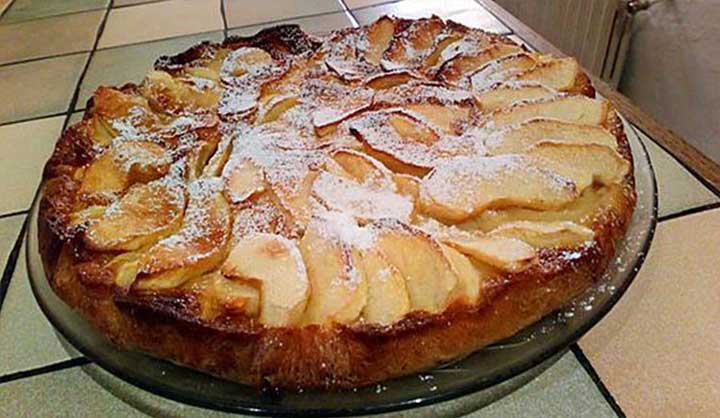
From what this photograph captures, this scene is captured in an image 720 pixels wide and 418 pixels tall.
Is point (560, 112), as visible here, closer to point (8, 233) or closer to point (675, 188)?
point (675, 188)

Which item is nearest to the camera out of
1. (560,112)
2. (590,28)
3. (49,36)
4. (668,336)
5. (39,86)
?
(668,336)

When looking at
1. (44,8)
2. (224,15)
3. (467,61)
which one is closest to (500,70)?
(467,61)

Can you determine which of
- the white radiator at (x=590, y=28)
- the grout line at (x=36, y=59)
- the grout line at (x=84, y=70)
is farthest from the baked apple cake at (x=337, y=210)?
A: the white radiator at (x=590, y=28)

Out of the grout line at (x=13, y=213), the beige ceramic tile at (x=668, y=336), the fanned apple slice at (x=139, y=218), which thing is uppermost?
the fanned apple slice at (x=139, y=218)

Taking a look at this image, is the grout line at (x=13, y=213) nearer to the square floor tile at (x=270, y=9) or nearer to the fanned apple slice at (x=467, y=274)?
the fanned apple slice at (x=467, y=274)

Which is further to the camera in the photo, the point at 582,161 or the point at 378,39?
the point at 378,39

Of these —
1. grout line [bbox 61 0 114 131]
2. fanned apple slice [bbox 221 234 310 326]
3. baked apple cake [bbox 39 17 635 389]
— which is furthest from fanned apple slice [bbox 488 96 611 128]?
grout line [bbox 61 0 114 131]

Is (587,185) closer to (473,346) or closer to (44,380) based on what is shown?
(473,346)
